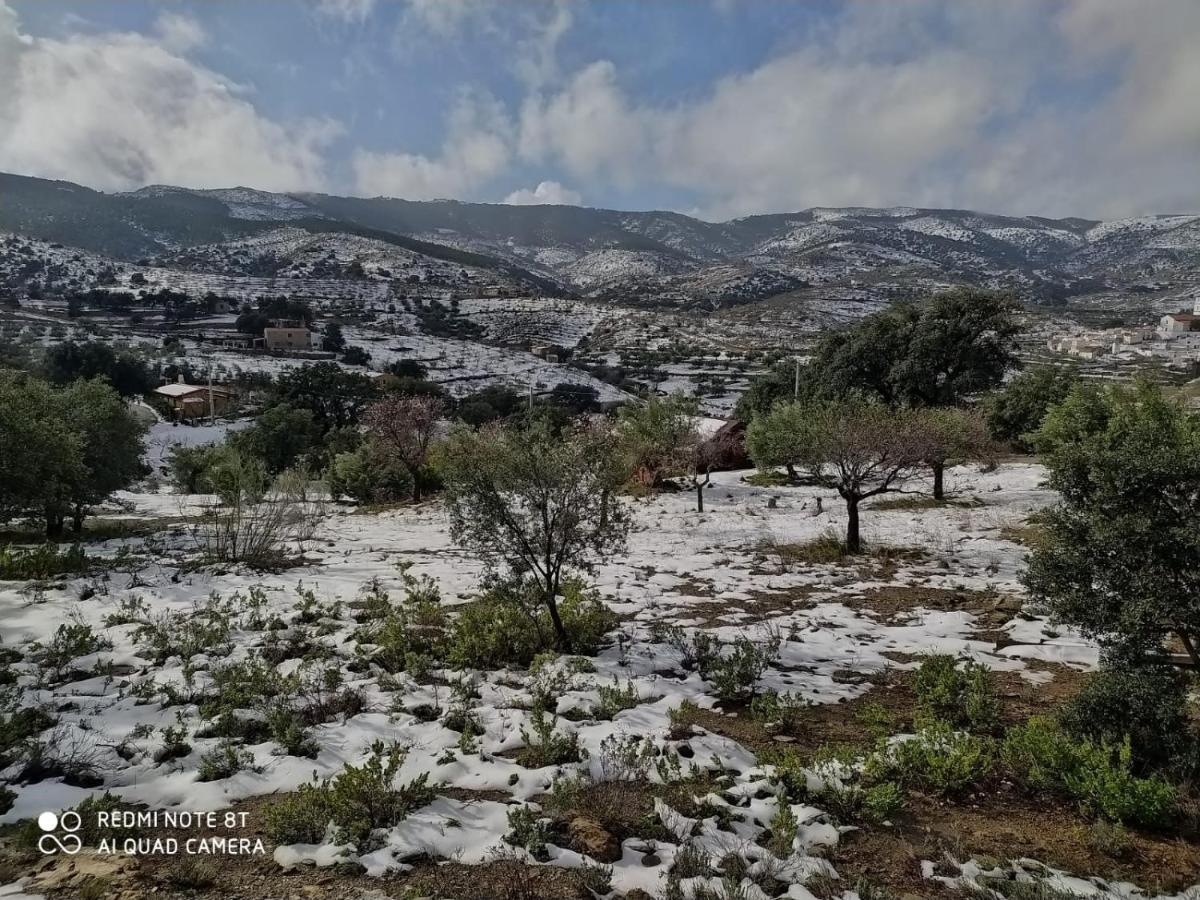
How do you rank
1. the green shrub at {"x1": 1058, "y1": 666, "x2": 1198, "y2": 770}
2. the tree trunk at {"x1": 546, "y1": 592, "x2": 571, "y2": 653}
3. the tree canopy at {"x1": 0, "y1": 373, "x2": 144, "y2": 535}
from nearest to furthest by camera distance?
the green shrub at {"x1": 1058, "y1": 666, "x2": 1198, "y2": 770}
the tree trunk at {"x1": 546, "y1": 592, "x2": 571, "y2": 653}
the tree canopy at {"x1": 0, "y1": 373, "x2": 144, "y2": 535}

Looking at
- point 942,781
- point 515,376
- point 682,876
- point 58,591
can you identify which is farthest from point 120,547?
point 515,376

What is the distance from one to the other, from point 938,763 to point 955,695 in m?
1.66

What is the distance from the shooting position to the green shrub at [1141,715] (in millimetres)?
4605

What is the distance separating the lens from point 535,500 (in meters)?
7.80

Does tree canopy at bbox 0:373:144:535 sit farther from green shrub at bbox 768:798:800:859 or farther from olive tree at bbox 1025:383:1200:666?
olive tree at bbox 1025:383:1200:666

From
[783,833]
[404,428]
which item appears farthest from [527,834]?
[404,428]

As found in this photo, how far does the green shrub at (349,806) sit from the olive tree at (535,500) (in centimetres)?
327

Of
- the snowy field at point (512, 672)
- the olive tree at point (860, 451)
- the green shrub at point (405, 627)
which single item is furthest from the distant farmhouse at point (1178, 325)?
the green shrub at point (405, 627)

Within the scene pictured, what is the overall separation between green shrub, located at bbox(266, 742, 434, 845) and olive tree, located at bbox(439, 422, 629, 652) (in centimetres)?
327

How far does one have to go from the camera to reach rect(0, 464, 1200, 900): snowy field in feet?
13.6

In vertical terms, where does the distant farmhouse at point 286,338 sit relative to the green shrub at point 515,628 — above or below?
above

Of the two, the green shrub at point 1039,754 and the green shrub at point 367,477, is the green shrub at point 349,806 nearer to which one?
the green shrub at point 1039,754

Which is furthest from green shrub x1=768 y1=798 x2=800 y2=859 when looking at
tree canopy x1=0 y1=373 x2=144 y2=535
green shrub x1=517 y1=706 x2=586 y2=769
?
tree canopy x1=0 y1=373 x2=144 y2=535

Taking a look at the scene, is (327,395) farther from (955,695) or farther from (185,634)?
(955,695)
